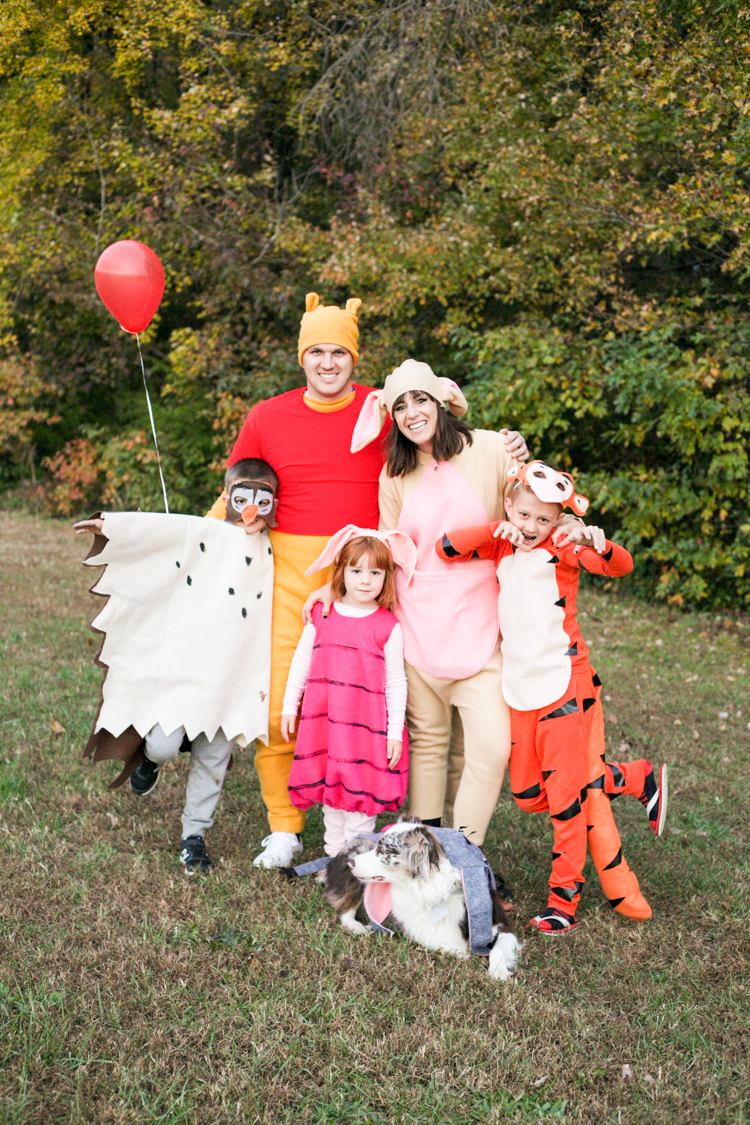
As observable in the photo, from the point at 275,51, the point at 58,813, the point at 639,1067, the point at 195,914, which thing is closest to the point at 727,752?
the point at 639,1067

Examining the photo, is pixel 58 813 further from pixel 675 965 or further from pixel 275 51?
pixel 275 51

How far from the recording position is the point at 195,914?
2918mm

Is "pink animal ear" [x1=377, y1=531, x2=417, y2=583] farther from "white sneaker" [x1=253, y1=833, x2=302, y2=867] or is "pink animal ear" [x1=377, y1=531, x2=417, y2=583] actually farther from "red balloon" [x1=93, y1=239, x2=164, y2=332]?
"red balloon" [x1=93, y1=239, x2=164, y2=332]

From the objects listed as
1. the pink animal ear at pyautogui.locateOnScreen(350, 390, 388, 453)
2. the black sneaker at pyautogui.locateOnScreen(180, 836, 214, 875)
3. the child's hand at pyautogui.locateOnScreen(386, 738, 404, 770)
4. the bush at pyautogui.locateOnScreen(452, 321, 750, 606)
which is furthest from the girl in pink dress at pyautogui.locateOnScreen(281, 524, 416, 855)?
the bush at pyautogui.locateOnScreen(452, 321, 750, 606)

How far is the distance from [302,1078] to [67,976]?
81 centimetres

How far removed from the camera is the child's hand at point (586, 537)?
8.79 ft

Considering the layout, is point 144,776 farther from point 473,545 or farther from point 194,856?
point 473,545

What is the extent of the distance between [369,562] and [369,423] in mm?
525

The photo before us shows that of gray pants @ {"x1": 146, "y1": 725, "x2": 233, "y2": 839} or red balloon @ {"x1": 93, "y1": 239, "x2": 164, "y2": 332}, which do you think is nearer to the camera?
gray pants @ {"x1": 146, "y1": 725, "x2": 233, "y2": 839}

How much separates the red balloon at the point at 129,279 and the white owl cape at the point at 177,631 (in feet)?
3.49

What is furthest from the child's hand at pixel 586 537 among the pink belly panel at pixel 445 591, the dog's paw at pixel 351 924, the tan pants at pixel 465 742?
the dog's paw at pixel 351 924

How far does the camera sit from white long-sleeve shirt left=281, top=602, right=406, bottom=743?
3.06m

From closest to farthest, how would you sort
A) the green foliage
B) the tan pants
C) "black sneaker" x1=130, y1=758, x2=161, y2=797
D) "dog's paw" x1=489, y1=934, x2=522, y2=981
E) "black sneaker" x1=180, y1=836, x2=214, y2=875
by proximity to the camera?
"dog's paw" x1=489, y1=934, x2=522, y2=981, the tan pants, "black sneaker" x1=180, y1=836, x2=214, y2=875, "black sneaker" x1=130, y1=758, x2=161, y2=797, the green foliage

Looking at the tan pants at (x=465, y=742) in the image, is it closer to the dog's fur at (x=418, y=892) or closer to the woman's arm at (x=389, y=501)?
the dog's fur at (x=418, y=892)
